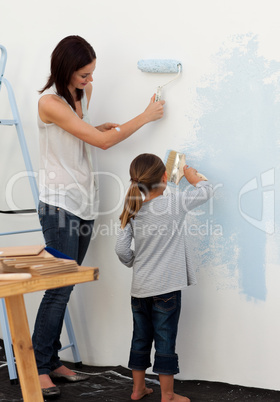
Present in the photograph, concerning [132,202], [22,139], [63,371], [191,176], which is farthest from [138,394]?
[22,139]

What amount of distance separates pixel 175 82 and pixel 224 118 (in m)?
0.28

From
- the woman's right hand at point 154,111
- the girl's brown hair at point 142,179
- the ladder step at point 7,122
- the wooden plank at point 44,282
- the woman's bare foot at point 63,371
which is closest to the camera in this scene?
the wooden plank at point 44,282

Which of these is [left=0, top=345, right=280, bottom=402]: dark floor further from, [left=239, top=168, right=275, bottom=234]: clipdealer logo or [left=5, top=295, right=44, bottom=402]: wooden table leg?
[left=5, top=295, right=44, bottom=402]: wooden table leg

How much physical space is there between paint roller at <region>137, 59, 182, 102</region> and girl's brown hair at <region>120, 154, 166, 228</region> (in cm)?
38

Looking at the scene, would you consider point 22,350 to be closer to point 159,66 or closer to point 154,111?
point 154,111

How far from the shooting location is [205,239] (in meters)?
2.39

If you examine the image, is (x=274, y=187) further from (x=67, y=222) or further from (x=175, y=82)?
(x=67, y=222)

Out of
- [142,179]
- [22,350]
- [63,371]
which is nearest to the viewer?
[22,350]

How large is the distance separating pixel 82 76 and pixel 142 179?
0.53m

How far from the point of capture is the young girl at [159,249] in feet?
7.09

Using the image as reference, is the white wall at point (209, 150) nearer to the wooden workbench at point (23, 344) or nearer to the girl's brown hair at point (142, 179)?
the girl's brown hair at point (142, 179)

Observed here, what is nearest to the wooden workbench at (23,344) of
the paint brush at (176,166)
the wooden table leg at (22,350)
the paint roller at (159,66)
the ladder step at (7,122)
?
the wooden table leg at (22,350)

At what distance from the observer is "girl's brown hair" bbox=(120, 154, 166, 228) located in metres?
2.15

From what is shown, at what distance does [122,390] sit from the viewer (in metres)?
2.41
